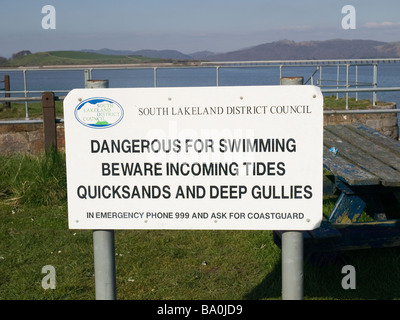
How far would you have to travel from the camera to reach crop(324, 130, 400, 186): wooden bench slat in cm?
383

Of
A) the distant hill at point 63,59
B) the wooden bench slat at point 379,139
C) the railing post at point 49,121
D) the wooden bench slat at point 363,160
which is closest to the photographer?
the wooden bench slat at point 363,160

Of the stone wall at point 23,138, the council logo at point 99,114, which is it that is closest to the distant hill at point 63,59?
the stone wall at point 23,138

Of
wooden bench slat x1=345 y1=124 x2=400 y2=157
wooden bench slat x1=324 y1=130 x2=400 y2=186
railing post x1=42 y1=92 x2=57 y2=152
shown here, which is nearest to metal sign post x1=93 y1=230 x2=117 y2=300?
wooden bench slat x1=324 y1=130 x2=400 y2=186

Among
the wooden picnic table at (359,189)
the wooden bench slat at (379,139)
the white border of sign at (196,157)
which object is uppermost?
the white border of sign at (196,157)

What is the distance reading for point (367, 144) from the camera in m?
4.94

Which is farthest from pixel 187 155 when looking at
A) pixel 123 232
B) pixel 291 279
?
pixel 123 232

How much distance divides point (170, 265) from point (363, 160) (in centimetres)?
167

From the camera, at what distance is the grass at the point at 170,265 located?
12.3ft

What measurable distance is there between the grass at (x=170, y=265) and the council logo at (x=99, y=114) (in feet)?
5.20

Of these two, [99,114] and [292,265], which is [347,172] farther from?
[99,114]
